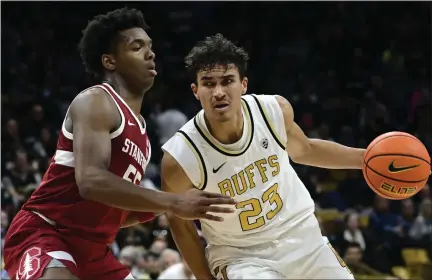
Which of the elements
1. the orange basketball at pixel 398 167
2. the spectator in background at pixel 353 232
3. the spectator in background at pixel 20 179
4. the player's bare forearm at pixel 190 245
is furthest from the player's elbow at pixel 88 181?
the spectator in background at pixel 353 232

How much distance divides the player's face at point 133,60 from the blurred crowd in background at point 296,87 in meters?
4.67

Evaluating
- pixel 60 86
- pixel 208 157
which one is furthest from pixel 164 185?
pixel 60 86

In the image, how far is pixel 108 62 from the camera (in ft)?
13.0

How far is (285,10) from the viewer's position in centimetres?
1258

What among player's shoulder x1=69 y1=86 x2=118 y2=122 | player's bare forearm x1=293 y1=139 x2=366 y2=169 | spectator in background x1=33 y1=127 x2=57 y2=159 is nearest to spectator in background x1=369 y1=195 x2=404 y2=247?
spectator in background x1=33 y1=127 x2=57 y2=159

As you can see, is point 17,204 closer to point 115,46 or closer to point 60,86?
point 60,86

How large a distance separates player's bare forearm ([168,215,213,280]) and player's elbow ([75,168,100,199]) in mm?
1015

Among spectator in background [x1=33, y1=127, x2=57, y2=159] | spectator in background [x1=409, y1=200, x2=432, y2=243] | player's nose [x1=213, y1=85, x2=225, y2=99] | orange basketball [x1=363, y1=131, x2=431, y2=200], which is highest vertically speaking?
player's nose [x1=213, y1=85, x2=225, y2=99]

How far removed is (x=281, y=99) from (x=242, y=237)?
882 mm

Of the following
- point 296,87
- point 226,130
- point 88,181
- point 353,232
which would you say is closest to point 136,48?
point 226,130

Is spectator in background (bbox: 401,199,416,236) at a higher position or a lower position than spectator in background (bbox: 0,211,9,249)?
lower

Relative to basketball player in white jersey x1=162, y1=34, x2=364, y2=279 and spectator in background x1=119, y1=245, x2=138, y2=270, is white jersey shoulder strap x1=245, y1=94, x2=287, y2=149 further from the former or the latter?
spectator in background x1=119, y1=245, x2=138, y2=270

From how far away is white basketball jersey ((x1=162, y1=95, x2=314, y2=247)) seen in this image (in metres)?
4.21

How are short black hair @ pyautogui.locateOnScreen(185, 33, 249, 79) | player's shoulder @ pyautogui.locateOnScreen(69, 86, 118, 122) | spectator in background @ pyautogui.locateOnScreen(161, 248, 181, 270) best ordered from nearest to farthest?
1. player's shoulder @ pyautogui.locateOnScreen(69, 86, 118, 122)
2. short black hair @ pyautogui.locateOnScreen(185, 33, 249, 79)
3. spectator in background @ pyautogui.locateOnScreen(161, 248, 181, 270)
